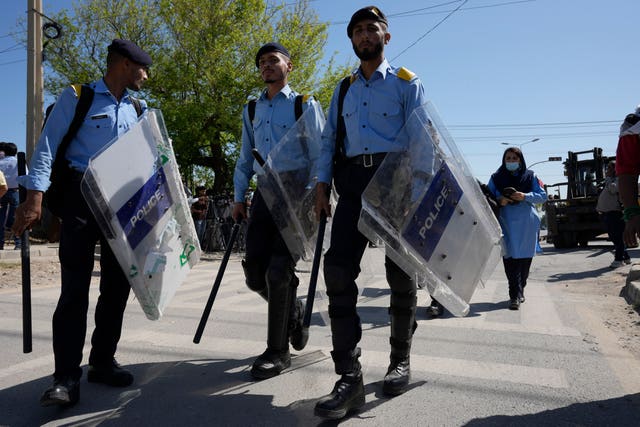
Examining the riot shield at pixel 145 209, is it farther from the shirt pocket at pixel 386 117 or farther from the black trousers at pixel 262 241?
the shirt pocket at pixel 386 117

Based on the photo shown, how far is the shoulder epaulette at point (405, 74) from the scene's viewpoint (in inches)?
114

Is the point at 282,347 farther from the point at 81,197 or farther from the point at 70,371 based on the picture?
the point at 81,197

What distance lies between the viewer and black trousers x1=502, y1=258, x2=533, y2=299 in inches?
226

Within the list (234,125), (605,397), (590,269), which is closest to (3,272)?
(605,397)

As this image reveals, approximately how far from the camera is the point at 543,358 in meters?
3.56

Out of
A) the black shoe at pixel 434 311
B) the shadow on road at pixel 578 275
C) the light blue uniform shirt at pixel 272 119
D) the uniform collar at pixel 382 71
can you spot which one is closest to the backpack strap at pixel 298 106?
the light blue uniform shirt at pixel 272 119

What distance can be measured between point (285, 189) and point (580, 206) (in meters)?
14.4

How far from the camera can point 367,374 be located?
3230 mm

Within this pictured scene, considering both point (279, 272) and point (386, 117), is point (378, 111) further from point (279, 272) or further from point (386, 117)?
point (279, 272)

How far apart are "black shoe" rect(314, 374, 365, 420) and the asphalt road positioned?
0.07 metres

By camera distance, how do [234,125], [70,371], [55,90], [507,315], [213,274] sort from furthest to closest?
[55,90], [234,125], [213,274], [507,315], [70,371]

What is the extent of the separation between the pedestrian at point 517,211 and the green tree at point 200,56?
13842mm

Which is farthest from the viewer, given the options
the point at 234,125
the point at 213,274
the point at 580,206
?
the point at 234,125

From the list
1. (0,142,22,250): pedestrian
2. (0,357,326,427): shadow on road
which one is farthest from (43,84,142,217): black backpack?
(0,142,22,250): pedestrian
